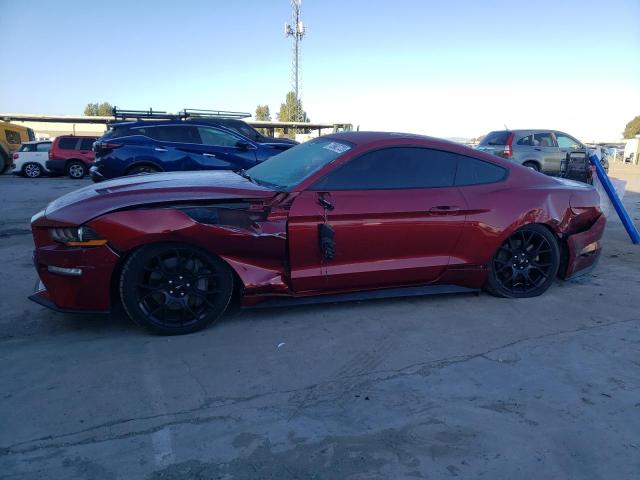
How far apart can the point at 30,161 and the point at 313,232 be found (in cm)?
1860

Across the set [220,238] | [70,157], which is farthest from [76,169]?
[220,238]

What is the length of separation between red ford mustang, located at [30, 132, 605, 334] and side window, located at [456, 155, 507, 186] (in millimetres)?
11

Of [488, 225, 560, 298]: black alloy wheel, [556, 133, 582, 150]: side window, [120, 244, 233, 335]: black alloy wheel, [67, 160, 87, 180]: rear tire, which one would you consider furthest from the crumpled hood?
[67, 160, 87, 180]: rear tire

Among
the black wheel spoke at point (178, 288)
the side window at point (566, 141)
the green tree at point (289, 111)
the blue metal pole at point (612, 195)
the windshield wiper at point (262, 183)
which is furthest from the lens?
the green tree at point (289, 111)

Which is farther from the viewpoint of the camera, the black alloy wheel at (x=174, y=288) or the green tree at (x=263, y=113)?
the green tree at (x=263, y=113)

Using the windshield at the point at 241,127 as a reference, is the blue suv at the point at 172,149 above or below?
below

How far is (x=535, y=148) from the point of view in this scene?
13523 millimetres

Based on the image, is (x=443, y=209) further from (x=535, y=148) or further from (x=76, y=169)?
(x=76, y=169)

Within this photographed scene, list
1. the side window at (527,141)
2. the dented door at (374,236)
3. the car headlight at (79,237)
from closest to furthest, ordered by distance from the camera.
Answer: the car headlight at (79,237)
the dented door at (374,236)
the side window at (527,141)

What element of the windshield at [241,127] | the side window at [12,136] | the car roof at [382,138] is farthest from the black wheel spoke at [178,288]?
the side window at [12,136]

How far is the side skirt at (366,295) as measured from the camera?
12.4 ft

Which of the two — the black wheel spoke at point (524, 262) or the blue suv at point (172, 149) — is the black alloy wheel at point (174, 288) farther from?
the blue suv at point (172, 149)

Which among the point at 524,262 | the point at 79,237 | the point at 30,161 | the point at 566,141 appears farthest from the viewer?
the point at 30,161

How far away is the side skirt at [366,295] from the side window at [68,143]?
56.8 feet
